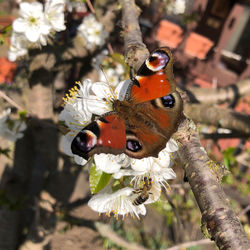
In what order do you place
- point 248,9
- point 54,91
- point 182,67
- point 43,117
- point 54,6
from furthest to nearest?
1. point 182,67
2. point 248,9
3. point 54,91
4. point 43,117
5. point 54,6

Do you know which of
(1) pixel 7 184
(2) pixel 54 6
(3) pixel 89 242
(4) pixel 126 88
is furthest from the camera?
(3) pixel 89 242

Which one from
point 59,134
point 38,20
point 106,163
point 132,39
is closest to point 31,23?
point 38,20

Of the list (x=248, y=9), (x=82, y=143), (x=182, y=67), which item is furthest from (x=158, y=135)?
(x=248, y=9)

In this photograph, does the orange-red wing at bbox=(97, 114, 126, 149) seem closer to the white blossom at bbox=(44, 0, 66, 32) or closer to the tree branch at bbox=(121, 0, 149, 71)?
the tree branch at bbox=(121, 0, 149, 71)

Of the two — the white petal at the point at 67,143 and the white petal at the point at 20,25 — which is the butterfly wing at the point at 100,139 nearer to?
the white petal at the point at 67,143

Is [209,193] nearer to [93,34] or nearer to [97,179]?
[97,179]

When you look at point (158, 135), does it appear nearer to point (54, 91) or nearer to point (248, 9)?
point (54, 91)

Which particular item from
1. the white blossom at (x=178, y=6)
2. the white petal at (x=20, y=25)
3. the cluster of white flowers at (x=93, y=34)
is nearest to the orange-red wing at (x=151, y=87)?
the white petal at (x=20, y=25)
